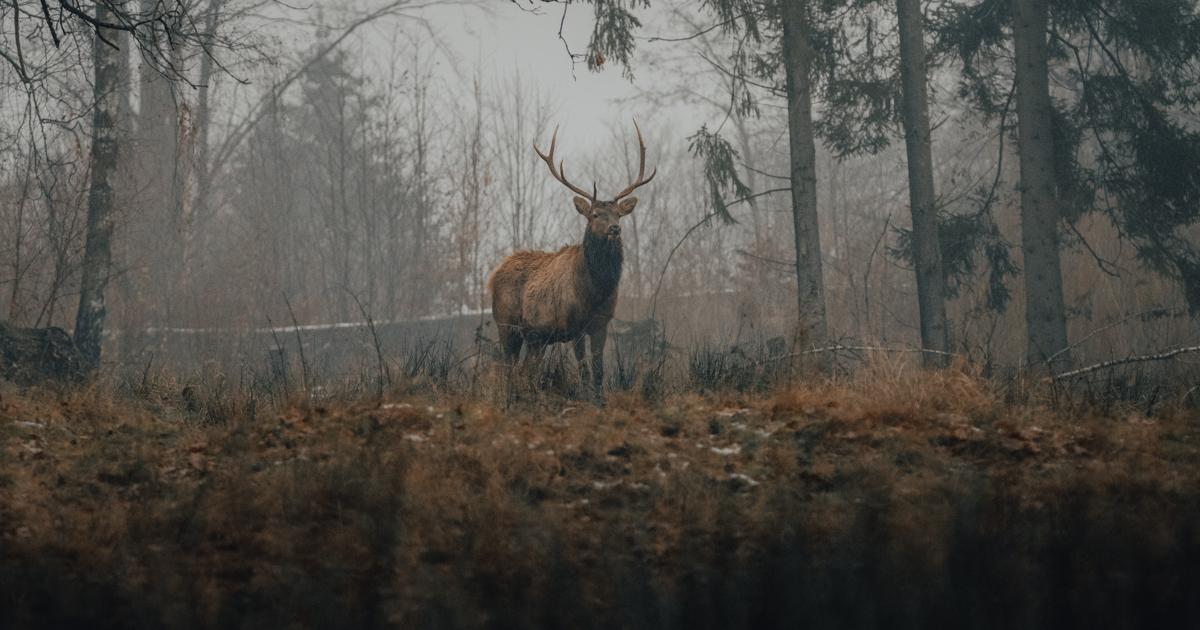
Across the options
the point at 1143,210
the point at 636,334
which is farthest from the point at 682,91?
the point at 1143,210

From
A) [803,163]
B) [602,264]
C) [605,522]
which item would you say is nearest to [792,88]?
[803,163]

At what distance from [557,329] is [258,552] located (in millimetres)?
5995

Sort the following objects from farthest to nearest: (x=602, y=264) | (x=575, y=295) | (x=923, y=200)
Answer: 1. (x=923, y=200)
2. (x=575, y=295)
3. (x=602, y=264)

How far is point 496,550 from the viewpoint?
16.1 feet

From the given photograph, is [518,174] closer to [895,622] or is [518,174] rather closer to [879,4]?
[879,4]

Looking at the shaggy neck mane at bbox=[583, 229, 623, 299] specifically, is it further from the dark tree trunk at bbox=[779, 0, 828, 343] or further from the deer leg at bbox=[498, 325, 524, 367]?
the dark tree trunk at bbox=[779, 0, 828, 343]

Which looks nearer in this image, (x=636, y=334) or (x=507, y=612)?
(x=507, y=612)

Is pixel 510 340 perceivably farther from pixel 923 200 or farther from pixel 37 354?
pixel 923 200

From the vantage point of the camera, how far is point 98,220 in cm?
1191

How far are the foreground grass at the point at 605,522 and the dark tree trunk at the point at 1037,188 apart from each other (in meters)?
6.41

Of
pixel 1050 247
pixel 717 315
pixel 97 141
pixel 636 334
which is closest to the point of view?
pixel 97 141

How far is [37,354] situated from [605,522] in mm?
7224

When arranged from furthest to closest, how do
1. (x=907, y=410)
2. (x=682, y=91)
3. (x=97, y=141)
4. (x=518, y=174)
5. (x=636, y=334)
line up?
(x=682, y=91) < (x=518, y=174) < (x=636, y=334) < (x=97, y=141) < (x=907, y=410)

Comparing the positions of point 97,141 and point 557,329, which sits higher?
point 97,141
